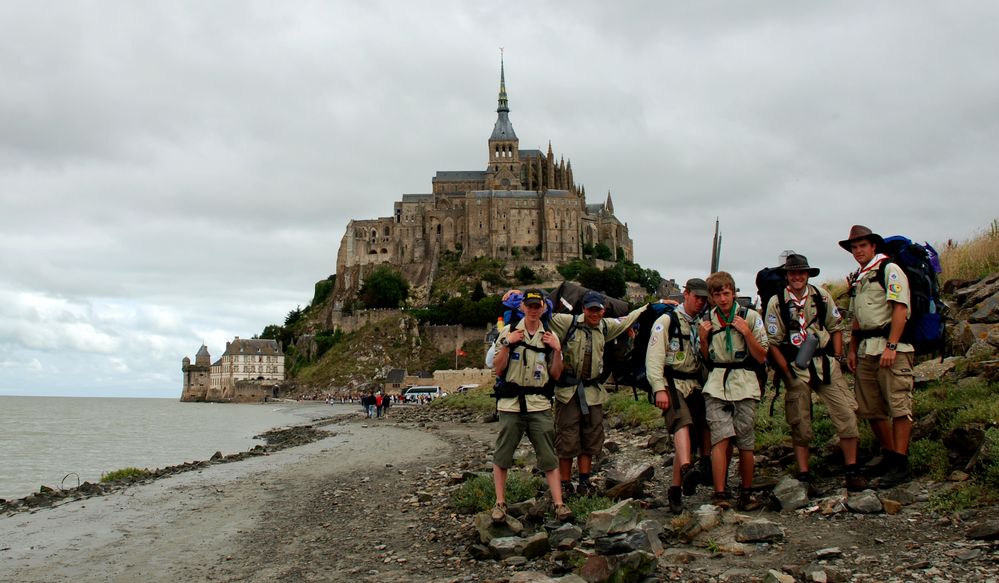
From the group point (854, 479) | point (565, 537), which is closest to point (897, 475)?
point (854, 479)

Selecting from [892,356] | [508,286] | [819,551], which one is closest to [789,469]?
[892,356]

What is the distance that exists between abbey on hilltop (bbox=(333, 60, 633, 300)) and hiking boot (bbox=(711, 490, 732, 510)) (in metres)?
90.1

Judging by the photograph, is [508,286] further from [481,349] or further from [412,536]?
[412,536]

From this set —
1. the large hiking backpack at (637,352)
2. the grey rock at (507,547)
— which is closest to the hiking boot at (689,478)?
the large hiking backpack at (637,352)

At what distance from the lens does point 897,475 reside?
7.24 metres

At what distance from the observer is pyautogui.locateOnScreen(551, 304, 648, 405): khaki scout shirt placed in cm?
809

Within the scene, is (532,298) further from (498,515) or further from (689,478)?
(689,478)

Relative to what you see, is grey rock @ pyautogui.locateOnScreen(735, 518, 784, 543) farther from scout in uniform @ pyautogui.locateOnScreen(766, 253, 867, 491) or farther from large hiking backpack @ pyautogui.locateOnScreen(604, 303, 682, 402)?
large hiking backpack @ pyautogui.locateOnScreen(604, 303, 682, 402)

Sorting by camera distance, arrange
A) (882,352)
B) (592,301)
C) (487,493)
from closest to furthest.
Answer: (882,352) → (592,301) → (487,493)

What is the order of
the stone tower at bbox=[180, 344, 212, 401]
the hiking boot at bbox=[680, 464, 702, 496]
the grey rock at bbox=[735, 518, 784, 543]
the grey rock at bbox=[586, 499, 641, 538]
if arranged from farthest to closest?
the stone tower at bbox=[180, 344, 212, 401], the hiking boot at bbox=[680, 464, 702, 496], the grey rock at bbox=[586, 499, 641, 538], the grey rock at bbox=[735, 518, 784, 543]

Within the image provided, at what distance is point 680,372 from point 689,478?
1.03m

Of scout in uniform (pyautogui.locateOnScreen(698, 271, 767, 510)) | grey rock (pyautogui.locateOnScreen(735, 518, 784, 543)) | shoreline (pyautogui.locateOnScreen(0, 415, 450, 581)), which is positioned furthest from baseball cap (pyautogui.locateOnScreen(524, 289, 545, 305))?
shoreline (pyautogui.locateOnScreen(0, 415, 450, 581))

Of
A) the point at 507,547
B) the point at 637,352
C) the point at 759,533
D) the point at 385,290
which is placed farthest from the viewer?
the point at 385,290

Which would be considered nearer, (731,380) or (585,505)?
(731,380)
